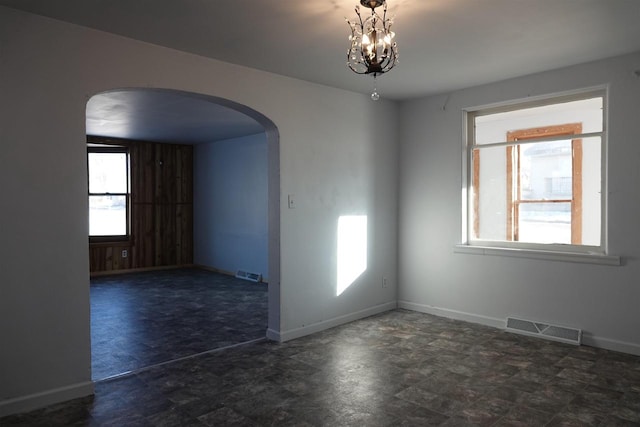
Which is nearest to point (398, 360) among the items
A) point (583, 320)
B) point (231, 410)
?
point (231, 410)

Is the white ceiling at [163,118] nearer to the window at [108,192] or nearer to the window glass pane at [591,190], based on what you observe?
the window at [108,192]

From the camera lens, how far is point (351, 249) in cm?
493

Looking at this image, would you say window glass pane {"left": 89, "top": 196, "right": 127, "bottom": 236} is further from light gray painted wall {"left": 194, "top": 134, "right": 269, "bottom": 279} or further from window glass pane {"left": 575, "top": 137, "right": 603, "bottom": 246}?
window glass pane {"left": 575, "top": 137, "right": 603, "bottom": 246}

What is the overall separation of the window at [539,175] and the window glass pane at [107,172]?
658 cm

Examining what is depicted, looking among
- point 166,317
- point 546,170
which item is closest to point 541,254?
point 546,170

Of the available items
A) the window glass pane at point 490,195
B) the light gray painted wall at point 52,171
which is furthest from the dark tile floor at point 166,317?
the window glass pane at point 490,195

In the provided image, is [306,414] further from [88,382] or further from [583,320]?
[583,320]

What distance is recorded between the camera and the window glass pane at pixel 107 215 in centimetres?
827

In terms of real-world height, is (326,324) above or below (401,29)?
below

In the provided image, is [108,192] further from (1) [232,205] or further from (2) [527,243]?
(2) [527,243]

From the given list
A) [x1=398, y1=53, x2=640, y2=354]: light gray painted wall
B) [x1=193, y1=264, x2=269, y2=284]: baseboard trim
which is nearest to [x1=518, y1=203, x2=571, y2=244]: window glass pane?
[x1=398, y1=53, x2=640, y2=354]: light gray painted wall

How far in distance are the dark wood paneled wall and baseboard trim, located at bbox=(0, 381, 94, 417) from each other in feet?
18.6

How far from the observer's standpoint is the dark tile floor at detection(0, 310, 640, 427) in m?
2.71

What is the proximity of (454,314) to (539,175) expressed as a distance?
177 centimetres
